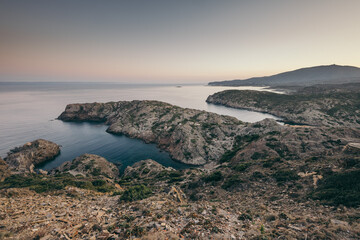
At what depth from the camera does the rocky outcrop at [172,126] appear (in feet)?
167

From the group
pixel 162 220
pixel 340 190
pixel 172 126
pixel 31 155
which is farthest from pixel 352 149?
pixel 31 155

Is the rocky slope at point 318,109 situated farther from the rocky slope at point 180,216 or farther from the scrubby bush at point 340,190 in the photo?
the rocky slope at point 180,216

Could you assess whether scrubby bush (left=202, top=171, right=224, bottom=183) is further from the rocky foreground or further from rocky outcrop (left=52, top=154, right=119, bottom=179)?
rocky outcrop (left=52, top=154, right=119, bottom=179)

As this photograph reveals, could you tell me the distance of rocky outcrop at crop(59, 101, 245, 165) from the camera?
5101 cm

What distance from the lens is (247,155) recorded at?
33.8m

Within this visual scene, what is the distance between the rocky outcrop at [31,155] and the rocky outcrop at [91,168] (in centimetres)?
1439

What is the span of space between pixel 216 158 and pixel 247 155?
1544 centimetres

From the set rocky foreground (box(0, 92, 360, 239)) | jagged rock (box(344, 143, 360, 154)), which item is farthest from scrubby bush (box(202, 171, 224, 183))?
jagged rock (box(344, 143, 360, 154))

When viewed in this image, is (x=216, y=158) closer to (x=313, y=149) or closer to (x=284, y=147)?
(x=284, y=147)

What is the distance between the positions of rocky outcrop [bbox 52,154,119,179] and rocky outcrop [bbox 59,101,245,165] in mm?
21034

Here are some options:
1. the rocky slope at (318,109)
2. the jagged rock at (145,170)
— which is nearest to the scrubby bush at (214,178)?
the jagged rock at (145,170)

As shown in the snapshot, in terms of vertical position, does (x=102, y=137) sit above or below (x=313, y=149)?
below

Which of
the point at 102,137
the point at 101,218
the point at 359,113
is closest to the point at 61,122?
the point at 102,137

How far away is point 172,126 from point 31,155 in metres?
51.8
